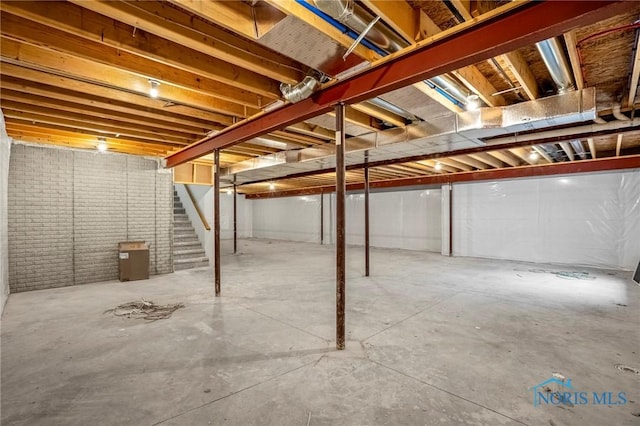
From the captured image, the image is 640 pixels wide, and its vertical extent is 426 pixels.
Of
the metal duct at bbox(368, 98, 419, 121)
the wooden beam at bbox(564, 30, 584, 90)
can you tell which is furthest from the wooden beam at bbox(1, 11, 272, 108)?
the wooden beam at bbox(564, 30, 584, 90)

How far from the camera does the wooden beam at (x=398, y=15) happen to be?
5.62ft

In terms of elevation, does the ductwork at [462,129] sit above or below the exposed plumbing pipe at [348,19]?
below

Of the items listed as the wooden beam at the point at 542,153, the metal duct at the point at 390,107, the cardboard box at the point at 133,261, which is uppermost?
the metal duct at the point at 390,107

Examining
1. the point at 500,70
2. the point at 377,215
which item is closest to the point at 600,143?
the point at 500,70

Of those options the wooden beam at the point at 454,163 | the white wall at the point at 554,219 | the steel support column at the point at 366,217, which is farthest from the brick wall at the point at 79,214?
the white wall at the point at 554,219

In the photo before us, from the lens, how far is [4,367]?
229 centimetres

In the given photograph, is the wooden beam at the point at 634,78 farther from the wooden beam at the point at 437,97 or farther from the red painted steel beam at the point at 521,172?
the red painted steel beam at the point at 521,172

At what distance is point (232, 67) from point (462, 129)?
255cm

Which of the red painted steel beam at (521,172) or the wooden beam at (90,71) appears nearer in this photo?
the wooden beam at (90,71)

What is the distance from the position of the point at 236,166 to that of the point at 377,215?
564 cm

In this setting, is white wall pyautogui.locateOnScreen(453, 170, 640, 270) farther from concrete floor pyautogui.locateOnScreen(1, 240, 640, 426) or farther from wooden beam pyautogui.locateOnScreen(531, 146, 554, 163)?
concrete floor pyautogui.locateOnScreen(1, 240, 640, 426)

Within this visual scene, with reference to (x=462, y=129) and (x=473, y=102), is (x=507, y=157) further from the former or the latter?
(x=473, y=102)

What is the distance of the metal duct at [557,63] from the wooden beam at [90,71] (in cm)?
292

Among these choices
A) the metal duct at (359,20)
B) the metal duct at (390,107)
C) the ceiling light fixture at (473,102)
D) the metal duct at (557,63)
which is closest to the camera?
the metal duct at (359,20)
